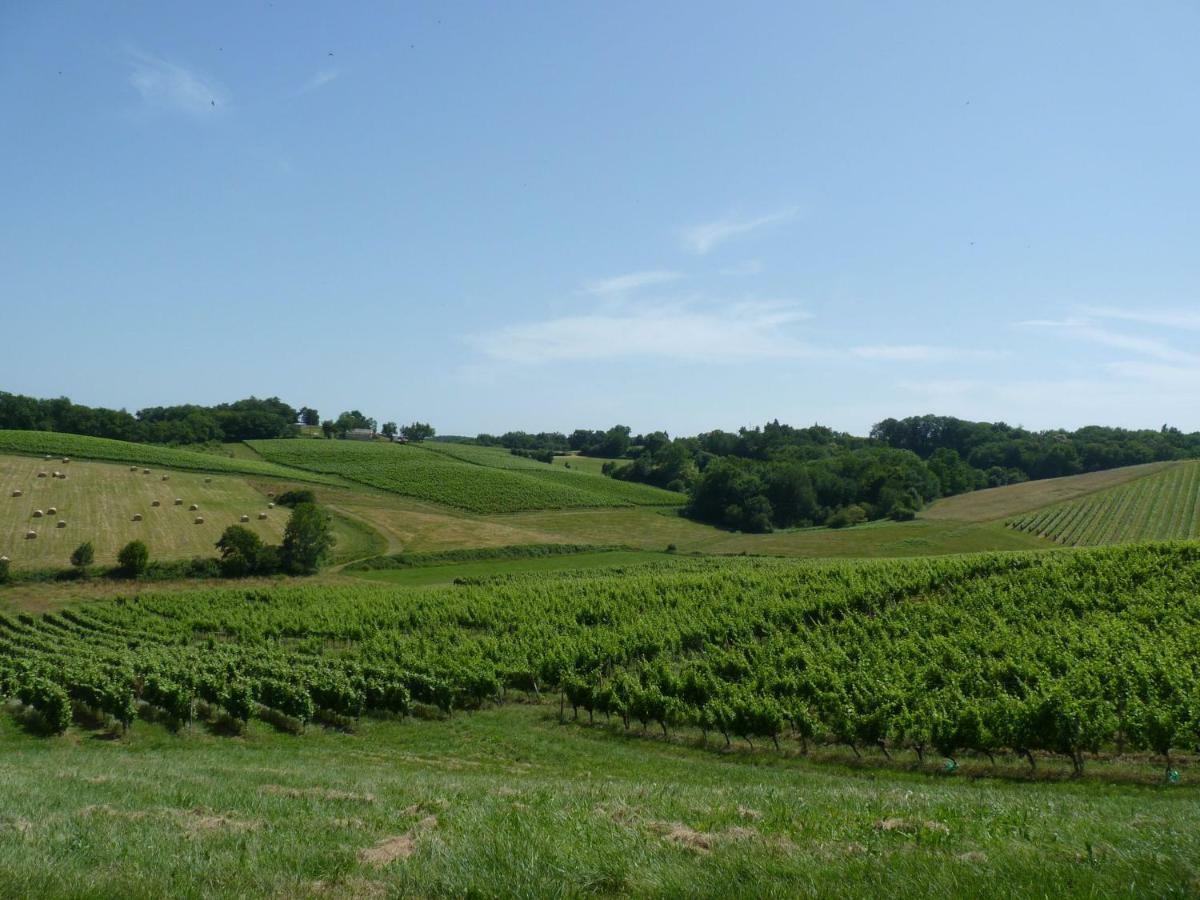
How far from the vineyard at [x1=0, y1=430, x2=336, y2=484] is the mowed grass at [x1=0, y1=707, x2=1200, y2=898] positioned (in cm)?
8646

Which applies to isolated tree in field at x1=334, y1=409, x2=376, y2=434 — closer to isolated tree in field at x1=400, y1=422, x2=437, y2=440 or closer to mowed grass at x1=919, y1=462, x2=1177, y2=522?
isolated tree in field at x1=400, y1=422, x2=437, y2=440

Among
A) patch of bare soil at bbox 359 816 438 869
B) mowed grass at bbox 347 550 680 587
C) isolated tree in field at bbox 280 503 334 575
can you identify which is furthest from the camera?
mowed grass at bbox 347 550 680 587

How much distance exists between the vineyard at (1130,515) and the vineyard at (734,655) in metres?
30.4

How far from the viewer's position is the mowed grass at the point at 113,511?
62594mm

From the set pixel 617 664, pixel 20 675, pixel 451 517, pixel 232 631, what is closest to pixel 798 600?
pixel 617 664

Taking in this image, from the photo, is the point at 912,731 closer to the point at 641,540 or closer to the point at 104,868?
the point at 104,868

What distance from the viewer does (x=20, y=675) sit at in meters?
31.6

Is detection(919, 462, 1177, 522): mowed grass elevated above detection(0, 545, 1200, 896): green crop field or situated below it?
above

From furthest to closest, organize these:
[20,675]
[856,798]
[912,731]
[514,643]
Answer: [514,643] → [20,675] → [912,731] → [856,798]

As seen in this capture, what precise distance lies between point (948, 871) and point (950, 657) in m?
26.6

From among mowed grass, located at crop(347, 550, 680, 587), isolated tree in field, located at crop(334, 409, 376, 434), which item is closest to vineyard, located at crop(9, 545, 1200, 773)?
mowed grass, located at crop(347, 550, 680, 587)

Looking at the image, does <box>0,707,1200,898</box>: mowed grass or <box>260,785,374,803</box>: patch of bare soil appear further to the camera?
<box>260,785,374,803</box>: patch of bare soil

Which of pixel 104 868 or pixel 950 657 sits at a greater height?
pixel 104 868

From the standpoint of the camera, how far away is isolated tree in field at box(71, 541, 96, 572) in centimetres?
5841
